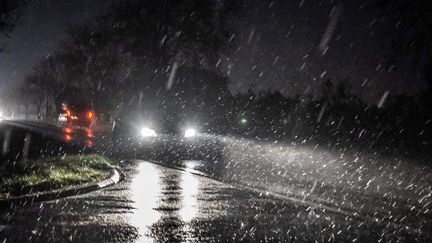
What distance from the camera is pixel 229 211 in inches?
324

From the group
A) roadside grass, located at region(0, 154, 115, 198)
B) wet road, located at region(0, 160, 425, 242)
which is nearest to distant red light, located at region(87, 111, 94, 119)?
roadside grass, located at region(0, 154, 115, 198)

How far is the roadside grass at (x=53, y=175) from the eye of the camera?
29.3 feet

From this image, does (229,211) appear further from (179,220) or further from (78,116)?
(78,116)

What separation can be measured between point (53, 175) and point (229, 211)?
4655 mm

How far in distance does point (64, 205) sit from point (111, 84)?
1894 inches

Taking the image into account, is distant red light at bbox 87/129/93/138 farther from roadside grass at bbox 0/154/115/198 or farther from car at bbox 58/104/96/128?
roadside grass at bbox 0/154/115/198

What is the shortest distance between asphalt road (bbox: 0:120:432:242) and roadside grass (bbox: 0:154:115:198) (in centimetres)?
68

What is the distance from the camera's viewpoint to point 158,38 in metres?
37.2

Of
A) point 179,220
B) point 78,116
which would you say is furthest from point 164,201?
point 78,116

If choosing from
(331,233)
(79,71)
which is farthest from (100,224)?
(79,71)

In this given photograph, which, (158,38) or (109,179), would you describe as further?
(158,38)

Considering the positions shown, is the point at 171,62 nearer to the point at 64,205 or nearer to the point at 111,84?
the point at 111,84

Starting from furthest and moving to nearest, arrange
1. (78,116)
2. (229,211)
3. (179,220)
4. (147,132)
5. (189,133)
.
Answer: (189,133), (78,116), (147,132), (229,211), (179,220)

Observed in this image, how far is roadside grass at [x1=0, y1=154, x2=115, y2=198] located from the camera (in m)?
8.93
